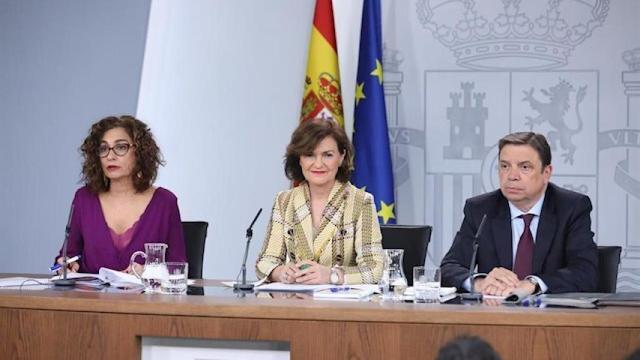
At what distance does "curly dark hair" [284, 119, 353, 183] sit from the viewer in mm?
3412

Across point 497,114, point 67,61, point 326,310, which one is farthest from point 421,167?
point 326,310

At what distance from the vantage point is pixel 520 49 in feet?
15.6

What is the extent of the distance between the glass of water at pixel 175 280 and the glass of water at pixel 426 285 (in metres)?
0.70

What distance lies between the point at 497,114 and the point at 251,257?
1.47 meters

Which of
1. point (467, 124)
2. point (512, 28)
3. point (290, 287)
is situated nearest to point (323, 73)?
point (467, 124)

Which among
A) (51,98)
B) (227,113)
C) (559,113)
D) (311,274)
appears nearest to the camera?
(311,274)

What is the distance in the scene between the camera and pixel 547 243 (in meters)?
3.21

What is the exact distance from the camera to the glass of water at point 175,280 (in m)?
2.82

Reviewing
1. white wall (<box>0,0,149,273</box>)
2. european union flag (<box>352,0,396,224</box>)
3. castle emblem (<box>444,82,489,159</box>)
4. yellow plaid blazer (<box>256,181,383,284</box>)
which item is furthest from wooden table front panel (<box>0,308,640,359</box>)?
white wall (<box>0,0,149,273</box>)

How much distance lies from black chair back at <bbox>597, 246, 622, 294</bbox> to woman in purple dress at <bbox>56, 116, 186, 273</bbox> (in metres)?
1.50

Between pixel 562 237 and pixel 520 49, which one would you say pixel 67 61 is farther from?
pixel 562 237

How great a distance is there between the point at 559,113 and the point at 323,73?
3.96 feet

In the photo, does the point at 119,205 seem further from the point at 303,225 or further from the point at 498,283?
the point at 498,283

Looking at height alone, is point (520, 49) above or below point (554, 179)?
above
